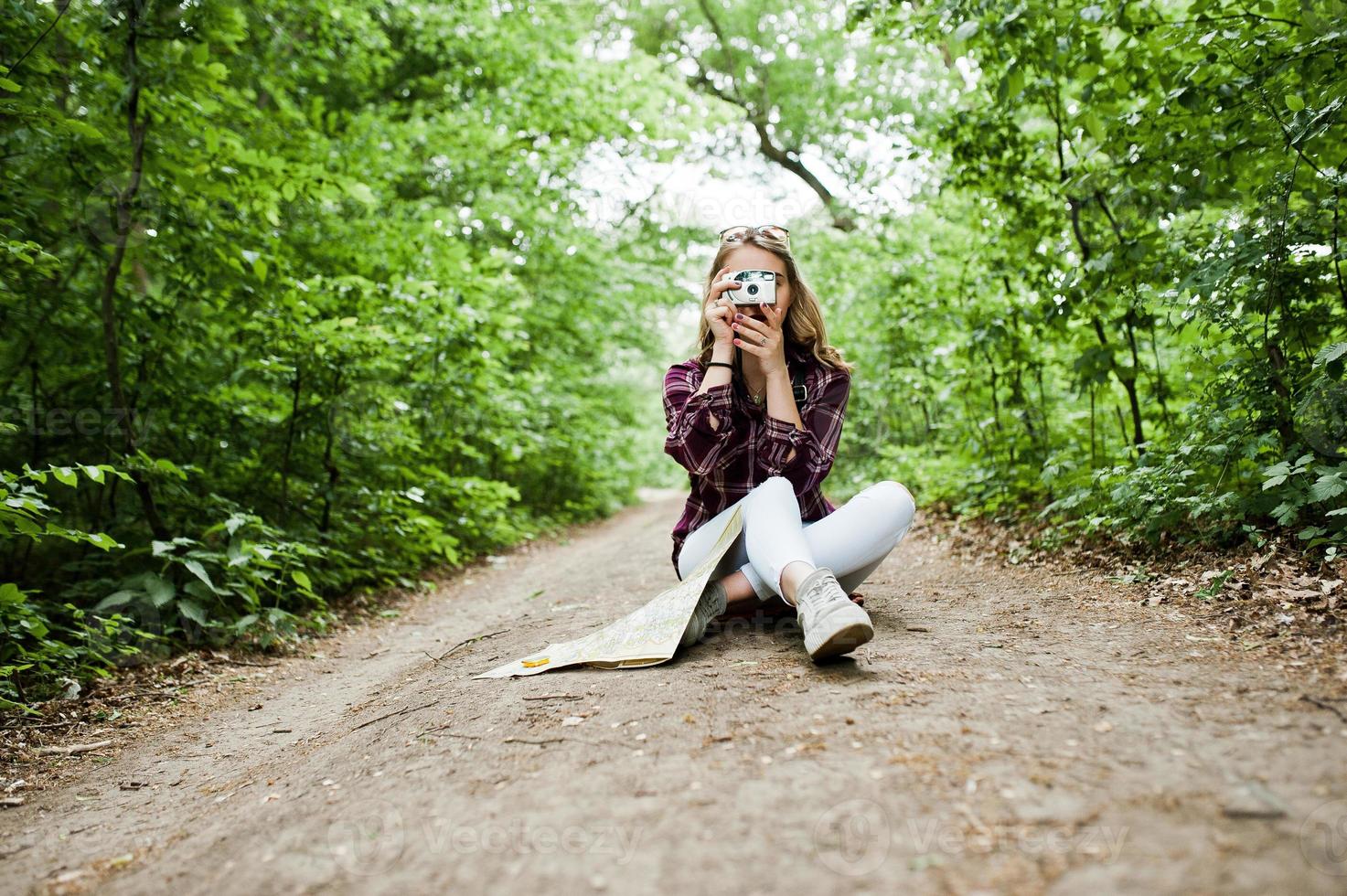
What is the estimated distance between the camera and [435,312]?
538cm

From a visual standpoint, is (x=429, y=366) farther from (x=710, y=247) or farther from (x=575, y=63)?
(x=710, y=247)

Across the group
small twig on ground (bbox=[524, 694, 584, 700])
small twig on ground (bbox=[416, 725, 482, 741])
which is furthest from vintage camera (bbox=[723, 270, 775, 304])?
small twig on ground (bbox=[416, 725, 482, 741])

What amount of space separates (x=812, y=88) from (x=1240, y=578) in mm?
12768

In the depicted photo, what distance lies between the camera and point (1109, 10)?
9.76 ft

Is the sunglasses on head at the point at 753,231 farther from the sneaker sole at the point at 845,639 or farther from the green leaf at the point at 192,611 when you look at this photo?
the green leaf at the point at 192,611

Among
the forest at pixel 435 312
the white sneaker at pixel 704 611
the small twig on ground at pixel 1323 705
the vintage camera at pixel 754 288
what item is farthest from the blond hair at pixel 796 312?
the small twig on ground at pixel 1323 705

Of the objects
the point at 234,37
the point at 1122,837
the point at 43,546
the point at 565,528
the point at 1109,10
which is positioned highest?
the point at 234,37

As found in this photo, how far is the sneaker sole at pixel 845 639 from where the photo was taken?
2021 millimetres

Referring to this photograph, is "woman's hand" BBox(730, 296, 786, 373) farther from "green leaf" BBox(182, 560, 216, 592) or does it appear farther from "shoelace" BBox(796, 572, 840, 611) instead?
"green leaf" BBox(182, 560, 216, 592)

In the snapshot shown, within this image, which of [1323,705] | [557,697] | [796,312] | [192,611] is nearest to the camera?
[1323,705]

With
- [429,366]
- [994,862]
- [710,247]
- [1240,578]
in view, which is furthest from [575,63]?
[994,862]

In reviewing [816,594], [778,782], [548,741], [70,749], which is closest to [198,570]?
[70,749]

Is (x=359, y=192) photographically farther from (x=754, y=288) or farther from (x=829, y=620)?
(x=829, y=620)

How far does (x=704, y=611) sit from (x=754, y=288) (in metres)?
1.21
